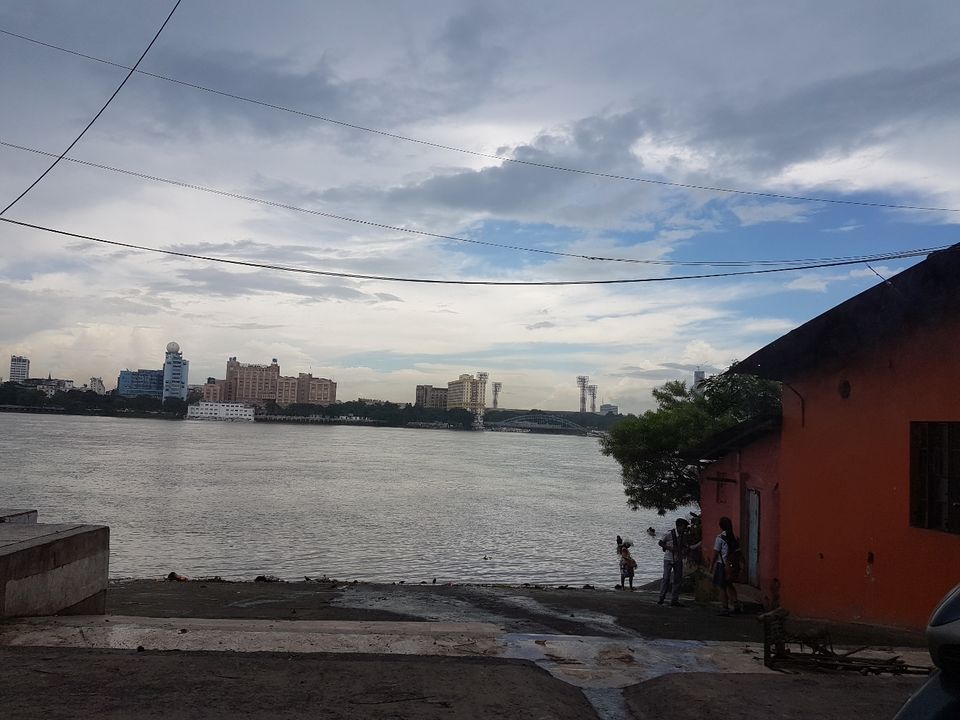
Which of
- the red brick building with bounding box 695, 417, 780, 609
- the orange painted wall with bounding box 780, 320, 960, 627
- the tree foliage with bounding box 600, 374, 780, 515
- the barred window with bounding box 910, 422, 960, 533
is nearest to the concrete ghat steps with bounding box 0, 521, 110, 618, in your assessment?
the orange painted wall with bounding box 780, 320, 960, 627

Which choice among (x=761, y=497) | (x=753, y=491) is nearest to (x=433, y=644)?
(x=761, y=497)

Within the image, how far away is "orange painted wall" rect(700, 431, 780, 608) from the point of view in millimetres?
13711

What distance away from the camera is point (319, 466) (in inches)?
3159

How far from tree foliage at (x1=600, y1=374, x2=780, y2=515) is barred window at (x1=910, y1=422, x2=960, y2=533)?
1428cm

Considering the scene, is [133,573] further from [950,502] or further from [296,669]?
[950,502]

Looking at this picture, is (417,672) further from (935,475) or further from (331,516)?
(331,516)

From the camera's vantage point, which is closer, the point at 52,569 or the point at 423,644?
the point at 423,644

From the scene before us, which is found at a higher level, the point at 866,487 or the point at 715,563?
the point at 866,487

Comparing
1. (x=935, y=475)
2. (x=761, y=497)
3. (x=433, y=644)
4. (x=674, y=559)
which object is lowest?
(x=674, y=559)

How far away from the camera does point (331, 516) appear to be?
4112 cm

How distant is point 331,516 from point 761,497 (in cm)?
3013

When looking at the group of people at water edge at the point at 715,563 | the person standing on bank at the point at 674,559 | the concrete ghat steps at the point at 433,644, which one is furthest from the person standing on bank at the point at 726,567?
the concrete ghat steps at the point at 433,644

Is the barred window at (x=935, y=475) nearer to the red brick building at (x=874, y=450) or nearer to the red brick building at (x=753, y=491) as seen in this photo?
the red brick building at (x=874, y=450)

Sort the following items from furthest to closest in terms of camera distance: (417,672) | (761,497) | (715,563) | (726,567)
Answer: (761,497)
(715,563)
(726,567)
(417,672)
